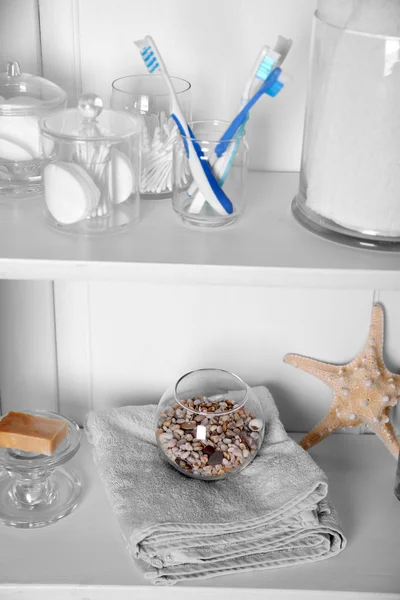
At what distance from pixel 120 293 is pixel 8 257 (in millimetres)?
301

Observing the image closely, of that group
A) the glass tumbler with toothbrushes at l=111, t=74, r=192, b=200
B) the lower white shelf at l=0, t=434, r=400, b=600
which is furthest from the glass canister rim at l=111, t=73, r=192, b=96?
the lower white shelf at l=0, t=434, r=400, b=600

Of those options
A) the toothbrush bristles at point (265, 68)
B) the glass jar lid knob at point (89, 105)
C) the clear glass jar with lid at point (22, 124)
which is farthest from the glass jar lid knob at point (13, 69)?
the toothbrush bristles at point (265, 68)

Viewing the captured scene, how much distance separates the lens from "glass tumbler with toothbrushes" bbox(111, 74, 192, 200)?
2.29 ft

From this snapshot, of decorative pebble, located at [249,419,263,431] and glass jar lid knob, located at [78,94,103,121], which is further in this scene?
decorative pebble, located at [249,419,263,431]

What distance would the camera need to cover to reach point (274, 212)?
70 centimetres

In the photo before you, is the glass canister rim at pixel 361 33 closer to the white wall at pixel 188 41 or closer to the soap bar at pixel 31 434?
the white wall at pixel 188 41

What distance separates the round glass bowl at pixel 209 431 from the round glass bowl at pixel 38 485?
0.11 meters

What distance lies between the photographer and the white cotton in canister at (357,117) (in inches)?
21.5

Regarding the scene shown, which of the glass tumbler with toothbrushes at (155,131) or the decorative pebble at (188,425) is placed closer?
the glass tumbler with toothbrushes at (155,131)

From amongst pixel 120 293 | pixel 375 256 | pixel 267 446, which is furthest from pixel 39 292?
pixel 375 256

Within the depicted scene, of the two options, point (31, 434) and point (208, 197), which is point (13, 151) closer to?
point (208, 197)

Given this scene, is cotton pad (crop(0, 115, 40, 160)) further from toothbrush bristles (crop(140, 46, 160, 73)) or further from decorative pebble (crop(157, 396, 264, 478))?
decorative pebble (crop(157, 396, 264, 478))

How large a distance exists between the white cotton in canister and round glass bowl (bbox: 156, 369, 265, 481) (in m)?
0.29

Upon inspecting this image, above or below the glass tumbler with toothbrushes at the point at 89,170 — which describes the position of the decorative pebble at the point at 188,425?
below
